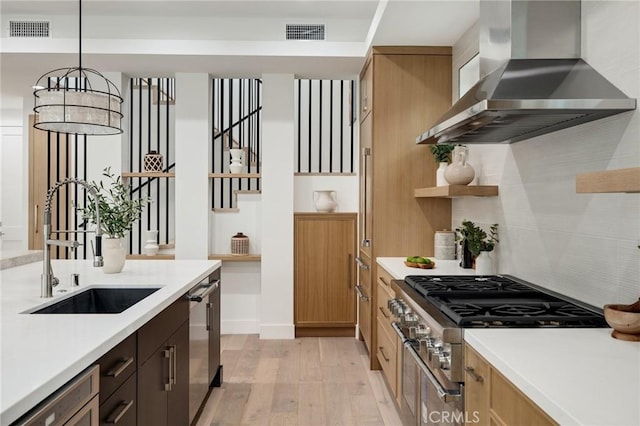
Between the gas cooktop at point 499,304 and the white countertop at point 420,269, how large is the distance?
256 millimetres

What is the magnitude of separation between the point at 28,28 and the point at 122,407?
3.91 metres

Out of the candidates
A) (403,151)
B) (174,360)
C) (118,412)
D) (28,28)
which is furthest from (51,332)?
(28,28)

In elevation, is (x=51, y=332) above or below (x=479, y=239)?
below

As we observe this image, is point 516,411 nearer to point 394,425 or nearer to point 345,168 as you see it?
point 394,425

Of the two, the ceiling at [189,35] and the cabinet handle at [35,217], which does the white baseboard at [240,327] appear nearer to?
the ceiling at [189,35]

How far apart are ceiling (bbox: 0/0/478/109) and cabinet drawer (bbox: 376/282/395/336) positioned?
76.5 inches

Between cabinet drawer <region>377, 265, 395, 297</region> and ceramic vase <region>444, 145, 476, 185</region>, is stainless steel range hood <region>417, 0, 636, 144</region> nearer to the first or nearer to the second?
ceramic vase <region>444, 145, 476, 185</region>

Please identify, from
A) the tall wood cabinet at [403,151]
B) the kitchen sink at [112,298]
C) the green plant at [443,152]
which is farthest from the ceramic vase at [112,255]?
the green plant at [443,152]

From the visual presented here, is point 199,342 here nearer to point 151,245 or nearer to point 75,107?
point 75,107

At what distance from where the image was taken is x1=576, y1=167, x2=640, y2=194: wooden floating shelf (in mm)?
1195

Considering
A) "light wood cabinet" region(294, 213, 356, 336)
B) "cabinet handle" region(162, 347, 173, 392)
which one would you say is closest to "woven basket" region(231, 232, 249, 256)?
"light wood cabinet" region(294, 213, 356, 336)

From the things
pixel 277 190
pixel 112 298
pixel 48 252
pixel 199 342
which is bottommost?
pixel 199 342

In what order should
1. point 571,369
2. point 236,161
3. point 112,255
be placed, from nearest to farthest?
point 571,369 → point 112,255 → point 236,161

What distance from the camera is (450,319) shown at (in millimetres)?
1719
